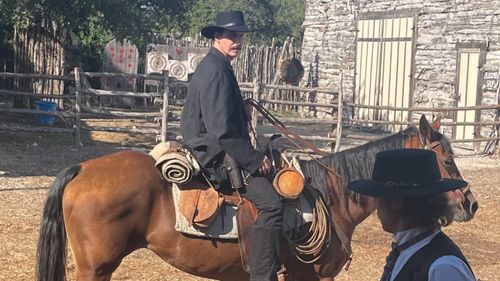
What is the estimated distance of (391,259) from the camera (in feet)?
9.45

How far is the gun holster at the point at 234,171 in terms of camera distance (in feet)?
17.5

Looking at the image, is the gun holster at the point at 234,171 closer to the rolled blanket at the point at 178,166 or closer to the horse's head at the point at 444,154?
the rolled blanket at the point at 178,166

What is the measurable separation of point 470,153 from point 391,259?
14.9 m

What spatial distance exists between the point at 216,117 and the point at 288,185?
667mm

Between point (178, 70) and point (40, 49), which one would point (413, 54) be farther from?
point (178, 70)

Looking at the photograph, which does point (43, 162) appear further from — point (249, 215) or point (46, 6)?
point (249, 215)

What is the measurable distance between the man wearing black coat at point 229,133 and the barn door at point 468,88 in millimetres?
12943

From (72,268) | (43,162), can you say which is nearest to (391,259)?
(72,268)

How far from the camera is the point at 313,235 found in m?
5.50

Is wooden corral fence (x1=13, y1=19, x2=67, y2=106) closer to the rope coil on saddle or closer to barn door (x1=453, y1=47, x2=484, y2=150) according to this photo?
barn door (x1=453, y1=47, x2=484, y2=150)

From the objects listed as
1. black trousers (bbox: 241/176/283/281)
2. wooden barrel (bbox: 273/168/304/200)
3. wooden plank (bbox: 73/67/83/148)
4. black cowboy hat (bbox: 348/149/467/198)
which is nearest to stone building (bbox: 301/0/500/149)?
wooden plank (bbox: 73/67/83/148)

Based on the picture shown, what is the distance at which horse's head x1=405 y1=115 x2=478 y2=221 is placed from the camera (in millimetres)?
5641

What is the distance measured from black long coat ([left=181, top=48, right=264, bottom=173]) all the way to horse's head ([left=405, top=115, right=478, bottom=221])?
1.29 metres

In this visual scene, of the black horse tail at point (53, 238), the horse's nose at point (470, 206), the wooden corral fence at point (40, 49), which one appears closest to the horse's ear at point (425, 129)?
the horse's nose at point (470, 206)
